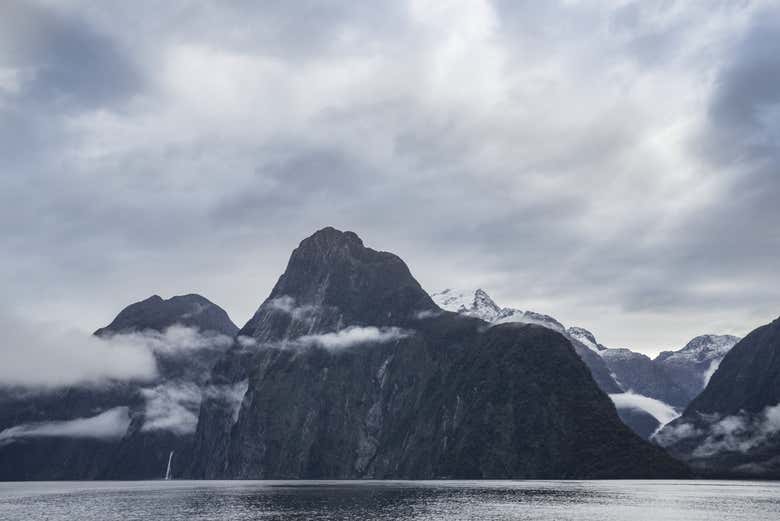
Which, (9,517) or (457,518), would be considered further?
(9,517)

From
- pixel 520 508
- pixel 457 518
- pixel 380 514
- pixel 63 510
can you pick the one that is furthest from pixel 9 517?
pixel 520 508

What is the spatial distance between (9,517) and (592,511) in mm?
114499

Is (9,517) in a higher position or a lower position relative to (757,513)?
lower

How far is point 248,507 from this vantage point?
168375 millimetres

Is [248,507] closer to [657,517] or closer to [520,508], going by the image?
[520,508]

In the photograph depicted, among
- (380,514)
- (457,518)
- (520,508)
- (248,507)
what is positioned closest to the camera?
(457,518)

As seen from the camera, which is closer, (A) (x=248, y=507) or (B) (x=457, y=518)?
(B) (x=457, y=518)

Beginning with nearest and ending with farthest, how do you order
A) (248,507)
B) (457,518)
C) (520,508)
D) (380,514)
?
(457,518) → (380,514) → (520,508) → (248,507)

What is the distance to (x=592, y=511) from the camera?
481 ft

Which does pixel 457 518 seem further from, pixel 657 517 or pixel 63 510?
pixel 63 510

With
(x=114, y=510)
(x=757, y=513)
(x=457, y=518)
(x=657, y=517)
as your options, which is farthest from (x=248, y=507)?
(x=757, y=513)

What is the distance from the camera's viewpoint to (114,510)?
164625 millimetres

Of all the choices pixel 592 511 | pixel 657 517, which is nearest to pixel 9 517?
pixel 592 511

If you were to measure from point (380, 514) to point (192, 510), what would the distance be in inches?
1765
